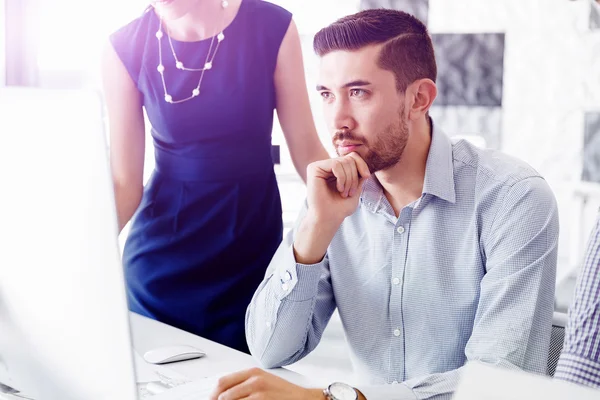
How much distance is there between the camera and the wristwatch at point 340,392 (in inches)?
41.5

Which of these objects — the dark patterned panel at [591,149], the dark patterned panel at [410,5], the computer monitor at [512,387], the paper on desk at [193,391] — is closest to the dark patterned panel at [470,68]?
the dark patterned panel at [410,5]

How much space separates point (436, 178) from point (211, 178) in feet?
2.11

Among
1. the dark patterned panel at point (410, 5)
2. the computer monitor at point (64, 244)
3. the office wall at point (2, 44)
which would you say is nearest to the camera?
the computer monitor at point (64, 244)

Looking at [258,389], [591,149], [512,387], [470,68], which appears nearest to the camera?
[512,387]

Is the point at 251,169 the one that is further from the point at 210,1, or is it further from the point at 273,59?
the point at 210,1

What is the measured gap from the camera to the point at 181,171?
1.77m

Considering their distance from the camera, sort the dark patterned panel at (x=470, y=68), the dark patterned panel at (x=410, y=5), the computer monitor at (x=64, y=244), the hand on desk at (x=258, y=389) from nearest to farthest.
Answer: the computer monitor at (x=64, y=244) → the hand on desk at (x=258, y=389) → the dark patterned panel at (x=470, y=68) → the dark patterned panel at (x=410, y=5)

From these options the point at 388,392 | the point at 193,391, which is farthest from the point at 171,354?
the point at 388,392

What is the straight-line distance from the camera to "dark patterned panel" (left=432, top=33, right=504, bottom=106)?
249 centimetres

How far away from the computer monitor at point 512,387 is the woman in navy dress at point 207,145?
132 centimetres

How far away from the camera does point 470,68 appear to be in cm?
253

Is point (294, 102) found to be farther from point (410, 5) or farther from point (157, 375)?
point (410, 5)

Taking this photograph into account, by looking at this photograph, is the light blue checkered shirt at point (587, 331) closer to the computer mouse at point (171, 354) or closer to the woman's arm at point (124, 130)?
the computer mouse at point (171, 354)

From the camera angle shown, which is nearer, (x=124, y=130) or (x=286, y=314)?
(x=286, y=314)
